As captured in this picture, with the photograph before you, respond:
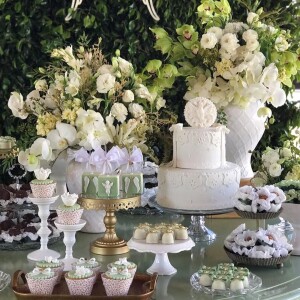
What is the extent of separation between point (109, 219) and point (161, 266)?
0.80ft

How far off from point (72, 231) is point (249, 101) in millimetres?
939

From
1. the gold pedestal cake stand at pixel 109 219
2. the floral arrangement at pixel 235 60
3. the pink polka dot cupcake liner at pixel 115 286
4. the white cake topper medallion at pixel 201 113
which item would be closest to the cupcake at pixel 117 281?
the pink polka dot cupcake liner at pixel 115 286

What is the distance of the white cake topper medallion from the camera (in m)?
2.22

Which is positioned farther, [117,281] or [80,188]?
[80,188]

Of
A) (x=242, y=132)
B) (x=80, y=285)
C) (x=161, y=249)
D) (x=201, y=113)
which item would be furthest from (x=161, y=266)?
(x=242, y=132)

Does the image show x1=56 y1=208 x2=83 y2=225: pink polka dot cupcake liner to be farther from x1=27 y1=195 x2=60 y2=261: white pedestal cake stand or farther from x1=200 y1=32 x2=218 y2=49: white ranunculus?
x1=200 y1=32 x2=218 y2=49: white ranunculus

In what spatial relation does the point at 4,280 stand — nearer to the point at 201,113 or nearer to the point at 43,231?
the point at 43,231

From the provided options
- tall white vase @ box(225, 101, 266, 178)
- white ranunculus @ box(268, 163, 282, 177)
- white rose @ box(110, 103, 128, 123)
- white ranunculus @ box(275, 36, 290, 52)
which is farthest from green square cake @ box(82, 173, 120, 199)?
white ranunculus @ box(275, 36, 290, 52)

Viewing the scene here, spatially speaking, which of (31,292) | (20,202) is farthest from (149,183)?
(31,292)

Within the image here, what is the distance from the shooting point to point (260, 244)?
1.97 metres

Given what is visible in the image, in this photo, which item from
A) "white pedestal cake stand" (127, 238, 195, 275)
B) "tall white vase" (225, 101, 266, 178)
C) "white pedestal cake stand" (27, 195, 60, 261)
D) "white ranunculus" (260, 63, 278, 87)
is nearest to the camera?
"white pedestal cake stand" (127, 238, 195, 275)

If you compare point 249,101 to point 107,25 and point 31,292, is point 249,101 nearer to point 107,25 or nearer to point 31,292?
point 107,25

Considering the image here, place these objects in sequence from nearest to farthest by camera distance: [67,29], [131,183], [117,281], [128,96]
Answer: [117,281], [131,183], [128,96], [67,29]

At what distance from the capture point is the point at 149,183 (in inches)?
105
